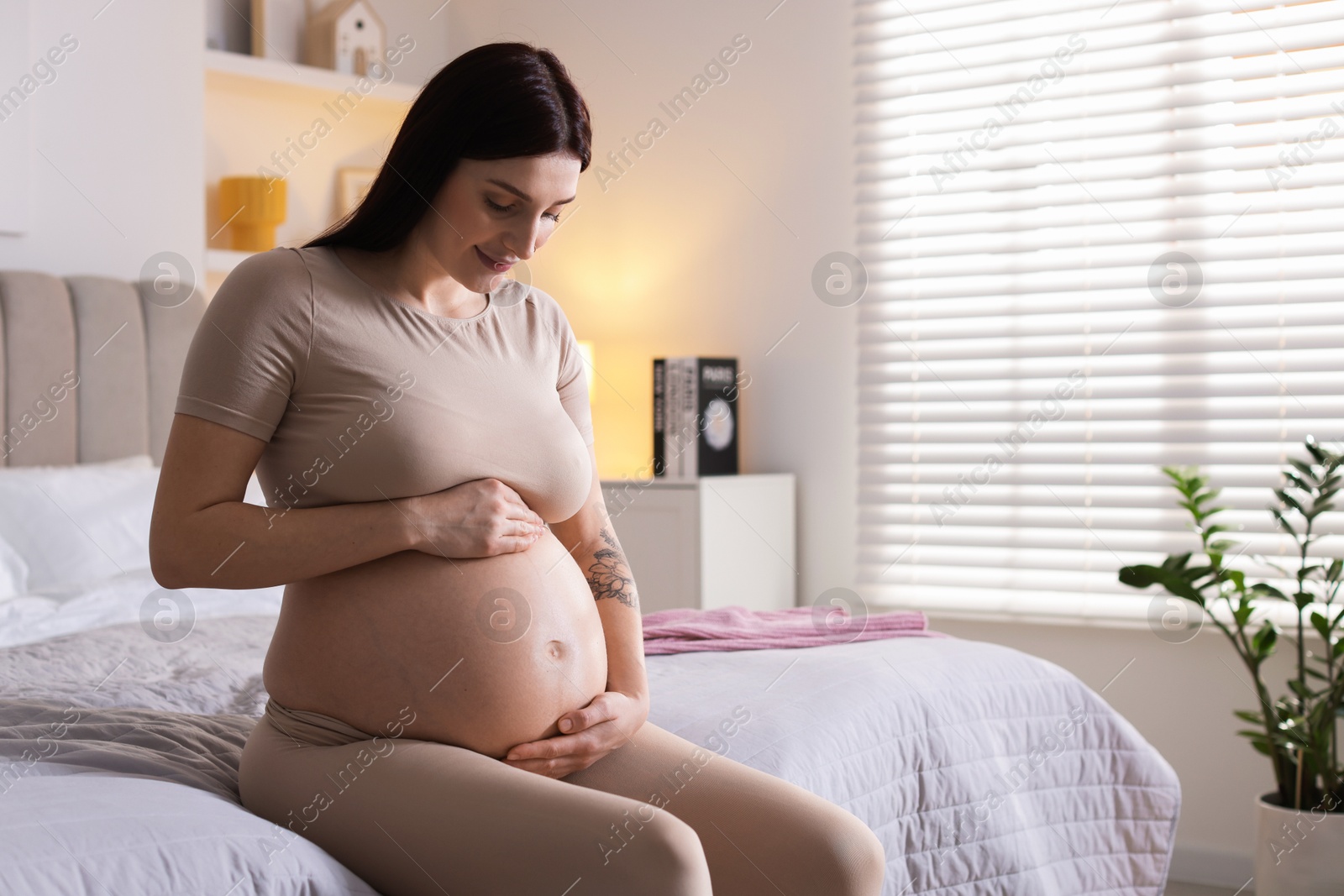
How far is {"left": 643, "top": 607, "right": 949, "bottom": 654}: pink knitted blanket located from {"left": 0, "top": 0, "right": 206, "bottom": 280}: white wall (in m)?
1.77

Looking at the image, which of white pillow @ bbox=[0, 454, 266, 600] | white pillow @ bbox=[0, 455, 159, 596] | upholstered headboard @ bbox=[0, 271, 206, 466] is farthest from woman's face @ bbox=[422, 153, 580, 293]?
upholstered headboard @ bbox=[0, 271, 206, 466]

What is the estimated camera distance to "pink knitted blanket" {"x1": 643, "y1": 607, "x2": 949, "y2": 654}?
1.90 metres

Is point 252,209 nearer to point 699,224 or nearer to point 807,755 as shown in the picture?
point 699,224

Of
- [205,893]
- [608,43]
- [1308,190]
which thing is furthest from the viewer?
[608,43]

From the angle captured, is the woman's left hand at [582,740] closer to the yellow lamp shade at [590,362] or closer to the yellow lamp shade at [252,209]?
the yellow lamp shade at [252,209]

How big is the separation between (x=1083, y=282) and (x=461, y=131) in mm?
2254

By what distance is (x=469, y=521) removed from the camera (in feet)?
3.57

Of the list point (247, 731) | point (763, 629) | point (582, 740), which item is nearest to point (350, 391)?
point (582, 740)

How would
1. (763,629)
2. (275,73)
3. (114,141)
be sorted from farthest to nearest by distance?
(275,73) < (114,141) < (763,629)

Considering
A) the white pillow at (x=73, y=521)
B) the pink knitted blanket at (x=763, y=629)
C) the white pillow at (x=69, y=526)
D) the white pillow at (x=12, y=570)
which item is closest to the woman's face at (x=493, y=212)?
the pink knitted blanket at (x=763, y=629)

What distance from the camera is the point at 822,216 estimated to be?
341cm

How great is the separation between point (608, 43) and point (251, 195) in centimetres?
129

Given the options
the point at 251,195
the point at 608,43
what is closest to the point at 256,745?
the point at 251,195

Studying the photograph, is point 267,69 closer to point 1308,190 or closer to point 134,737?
point 134,737
